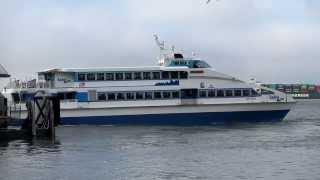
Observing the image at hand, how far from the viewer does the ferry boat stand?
60906mm

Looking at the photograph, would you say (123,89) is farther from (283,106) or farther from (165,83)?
(283,106)

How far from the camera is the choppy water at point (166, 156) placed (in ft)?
89.0

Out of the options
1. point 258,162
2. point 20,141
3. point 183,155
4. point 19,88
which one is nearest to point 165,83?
point 19,88

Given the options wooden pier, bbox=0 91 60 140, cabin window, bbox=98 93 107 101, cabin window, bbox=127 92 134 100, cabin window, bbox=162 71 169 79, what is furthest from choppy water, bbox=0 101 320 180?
cabin window, bbox=162 71 169 79

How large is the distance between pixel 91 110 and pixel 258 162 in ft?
106

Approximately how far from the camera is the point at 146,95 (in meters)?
61.6

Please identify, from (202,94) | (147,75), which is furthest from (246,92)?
(147,75)

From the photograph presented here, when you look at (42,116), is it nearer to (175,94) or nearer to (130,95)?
(130,95)

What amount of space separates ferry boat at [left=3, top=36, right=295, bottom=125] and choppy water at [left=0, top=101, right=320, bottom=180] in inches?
381

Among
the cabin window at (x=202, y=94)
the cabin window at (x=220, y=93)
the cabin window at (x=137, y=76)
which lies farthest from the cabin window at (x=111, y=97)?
the cabin window at (x=220, y=93)

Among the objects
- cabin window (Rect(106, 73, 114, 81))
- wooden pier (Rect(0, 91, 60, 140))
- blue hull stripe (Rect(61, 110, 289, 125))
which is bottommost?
blue hull stripe (Rect(61, 110, 289, 125))

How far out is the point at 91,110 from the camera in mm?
60844

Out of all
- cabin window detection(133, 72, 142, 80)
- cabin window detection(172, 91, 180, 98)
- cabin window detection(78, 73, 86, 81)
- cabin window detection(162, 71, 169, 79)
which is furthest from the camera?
cabin window detection(162, 71, 169, 79)

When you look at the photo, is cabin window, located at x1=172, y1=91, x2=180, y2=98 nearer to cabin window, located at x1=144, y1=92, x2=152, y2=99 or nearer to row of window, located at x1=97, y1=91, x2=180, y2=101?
row of window, located at x1=97, y1=91, x2=180, y2=101
